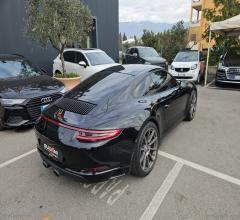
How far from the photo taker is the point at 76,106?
3.01 m

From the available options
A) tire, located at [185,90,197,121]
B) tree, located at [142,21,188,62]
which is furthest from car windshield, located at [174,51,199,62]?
tree, located at [142,21,188,62]

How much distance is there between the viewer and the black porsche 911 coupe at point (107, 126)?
2557mm

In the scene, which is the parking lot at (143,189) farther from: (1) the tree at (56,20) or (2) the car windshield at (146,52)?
(2) the car windshield at (146,52)

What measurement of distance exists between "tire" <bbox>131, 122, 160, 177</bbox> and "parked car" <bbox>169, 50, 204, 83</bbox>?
24.2ft

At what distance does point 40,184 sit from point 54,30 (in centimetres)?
598

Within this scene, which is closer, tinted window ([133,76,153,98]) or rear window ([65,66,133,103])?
rear window ([65,66,133,103])

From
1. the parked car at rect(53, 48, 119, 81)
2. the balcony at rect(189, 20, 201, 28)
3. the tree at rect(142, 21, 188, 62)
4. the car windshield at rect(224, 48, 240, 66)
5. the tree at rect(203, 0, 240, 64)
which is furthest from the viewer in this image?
the balcony at rect(189, 20, 201, 28)

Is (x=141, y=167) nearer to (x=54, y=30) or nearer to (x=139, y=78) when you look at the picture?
(x=139, y=78)

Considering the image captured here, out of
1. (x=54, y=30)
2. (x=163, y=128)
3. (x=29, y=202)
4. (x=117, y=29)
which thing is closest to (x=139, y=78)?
(x=163, y=128)

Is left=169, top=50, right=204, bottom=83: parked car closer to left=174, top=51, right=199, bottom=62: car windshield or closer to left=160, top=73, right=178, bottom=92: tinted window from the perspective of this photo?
left=174, top=51, right=199, bottom=62: car windshield

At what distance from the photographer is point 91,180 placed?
2.60m

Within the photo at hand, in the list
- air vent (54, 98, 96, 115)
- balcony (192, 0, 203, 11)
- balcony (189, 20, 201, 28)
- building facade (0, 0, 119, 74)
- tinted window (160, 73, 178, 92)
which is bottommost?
air vent (54, 98, 96, 115)

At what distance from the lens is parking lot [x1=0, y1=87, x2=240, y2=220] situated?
254 cm

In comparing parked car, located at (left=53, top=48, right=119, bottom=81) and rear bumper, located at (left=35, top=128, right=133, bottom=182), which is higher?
parked car, located at (left=53, top=48, right=119, bottom=81)
